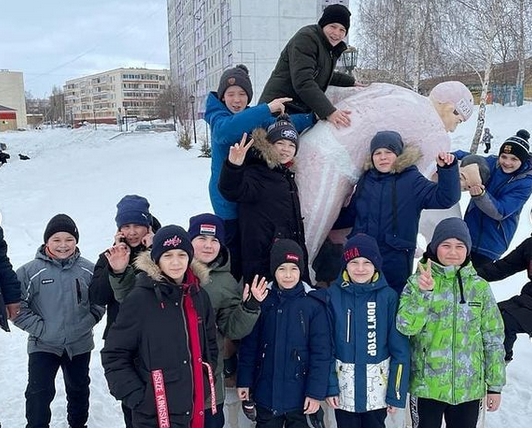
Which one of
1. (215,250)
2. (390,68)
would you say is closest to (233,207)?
(215,250)

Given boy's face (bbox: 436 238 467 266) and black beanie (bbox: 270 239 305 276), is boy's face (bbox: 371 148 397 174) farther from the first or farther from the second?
black beanie (bbox: 270 239 305 276)

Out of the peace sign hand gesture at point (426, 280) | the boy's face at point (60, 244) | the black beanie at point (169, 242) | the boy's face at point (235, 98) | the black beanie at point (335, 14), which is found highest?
the black beanie at point (335, 14)

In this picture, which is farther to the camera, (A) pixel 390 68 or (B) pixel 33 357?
(A) pixel 390 68

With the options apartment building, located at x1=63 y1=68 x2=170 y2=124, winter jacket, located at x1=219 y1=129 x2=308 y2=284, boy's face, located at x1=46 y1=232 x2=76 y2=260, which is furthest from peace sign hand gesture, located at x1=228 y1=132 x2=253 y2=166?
apartment building, located at x1=63 y1=68 x2=170 y2=124

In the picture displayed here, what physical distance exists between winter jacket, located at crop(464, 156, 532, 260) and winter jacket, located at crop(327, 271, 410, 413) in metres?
Result: 1.10

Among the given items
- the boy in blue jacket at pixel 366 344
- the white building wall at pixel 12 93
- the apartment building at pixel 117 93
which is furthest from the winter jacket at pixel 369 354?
the white building wall at pixel 12 93

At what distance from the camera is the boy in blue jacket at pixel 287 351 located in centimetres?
260

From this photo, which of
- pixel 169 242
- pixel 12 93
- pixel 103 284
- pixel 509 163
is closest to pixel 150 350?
pixel 169 242

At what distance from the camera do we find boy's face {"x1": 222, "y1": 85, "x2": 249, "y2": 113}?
309 centimetres

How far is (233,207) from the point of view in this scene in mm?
3148

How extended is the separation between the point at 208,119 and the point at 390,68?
19.4 m

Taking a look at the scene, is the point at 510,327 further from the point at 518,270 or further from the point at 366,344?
the point at 366,344

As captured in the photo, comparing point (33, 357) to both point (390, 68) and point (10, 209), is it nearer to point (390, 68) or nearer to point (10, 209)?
point (10, 209)

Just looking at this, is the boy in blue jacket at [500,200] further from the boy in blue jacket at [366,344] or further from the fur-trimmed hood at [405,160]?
the boy in blue jacket at [366,344]
